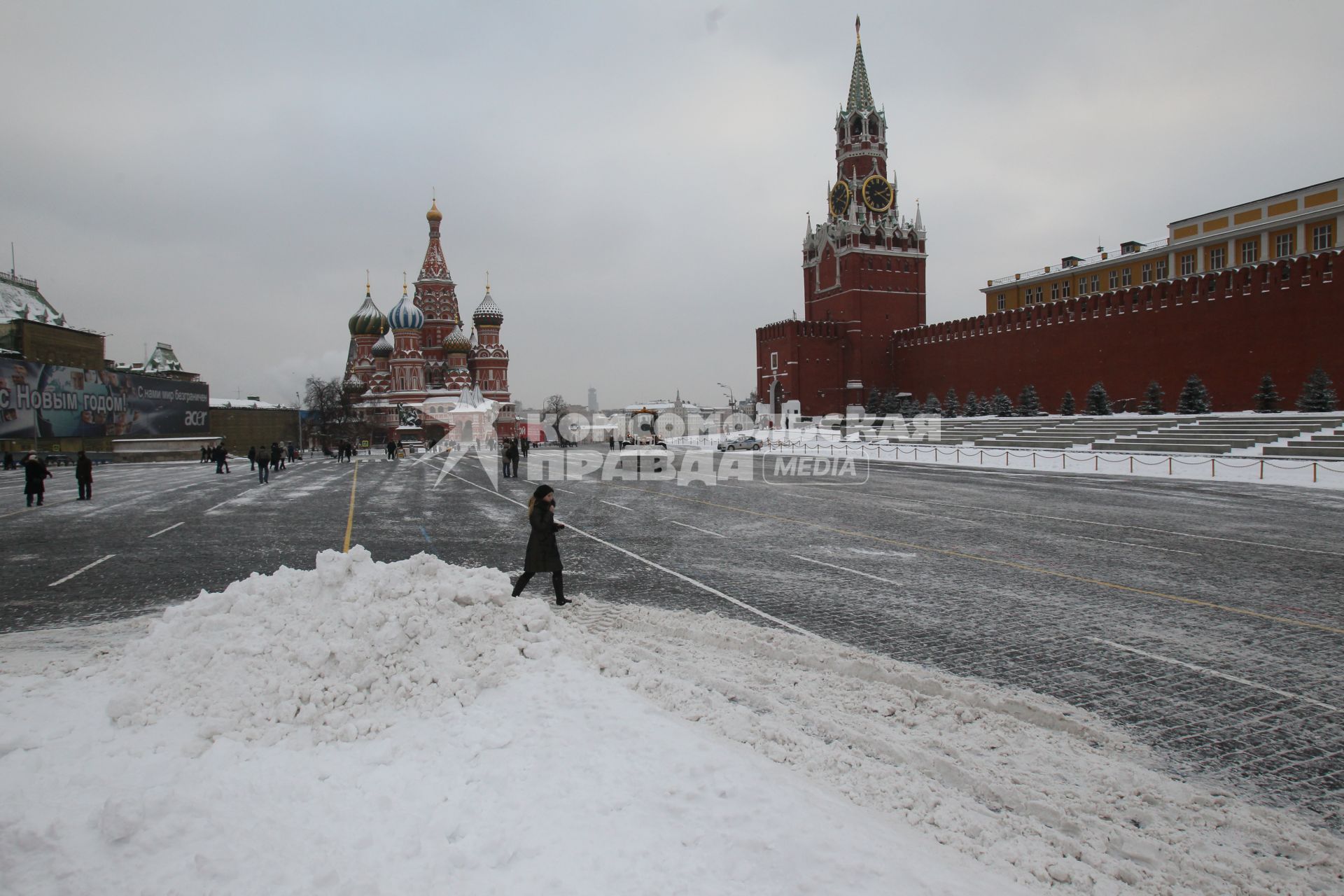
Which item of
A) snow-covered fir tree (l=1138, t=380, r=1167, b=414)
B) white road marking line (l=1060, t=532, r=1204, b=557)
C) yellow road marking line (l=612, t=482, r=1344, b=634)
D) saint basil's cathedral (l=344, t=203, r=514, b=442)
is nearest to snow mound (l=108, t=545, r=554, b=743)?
yellow road marking line (l=612, t=482, r=1344, b=634)

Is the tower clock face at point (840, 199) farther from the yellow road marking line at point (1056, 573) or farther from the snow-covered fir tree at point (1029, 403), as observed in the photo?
the yellow road marking line at point (1056, 573)

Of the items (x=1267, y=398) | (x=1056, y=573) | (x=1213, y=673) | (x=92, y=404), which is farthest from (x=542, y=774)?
(x=92, y=404)

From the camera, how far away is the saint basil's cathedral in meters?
74.8

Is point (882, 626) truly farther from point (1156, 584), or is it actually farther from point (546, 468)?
point (546, 468)

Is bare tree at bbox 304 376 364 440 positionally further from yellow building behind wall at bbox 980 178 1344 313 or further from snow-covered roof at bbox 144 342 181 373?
yellow building behind wall at bbox 980 178 1344 313

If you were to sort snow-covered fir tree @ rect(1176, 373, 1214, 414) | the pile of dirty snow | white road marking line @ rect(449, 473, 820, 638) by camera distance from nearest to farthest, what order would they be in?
the pile of dirty snow, white road marking line @ rect(449, 473, 820, 638), snow-covered fir tree @ rect(1176, 373, 1214, 414)

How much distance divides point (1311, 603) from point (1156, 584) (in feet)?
4.85

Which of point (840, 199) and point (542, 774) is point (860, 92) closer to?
point (840, 199)

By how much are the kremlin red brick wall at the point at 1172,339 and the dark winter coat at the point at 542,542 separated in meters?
44.8

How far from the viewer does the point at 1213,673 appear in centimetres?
622

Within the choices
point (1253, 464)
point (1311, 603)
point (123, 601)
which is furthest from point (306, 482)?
point (1253, 464)

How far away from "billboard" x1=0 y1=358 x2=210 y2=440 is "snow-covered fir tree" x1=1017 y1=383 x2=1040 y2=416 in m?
61.6

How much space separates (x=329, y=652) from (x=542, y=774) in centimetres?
211

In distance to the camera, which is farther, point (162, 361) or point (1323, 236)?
point (162, 361)
